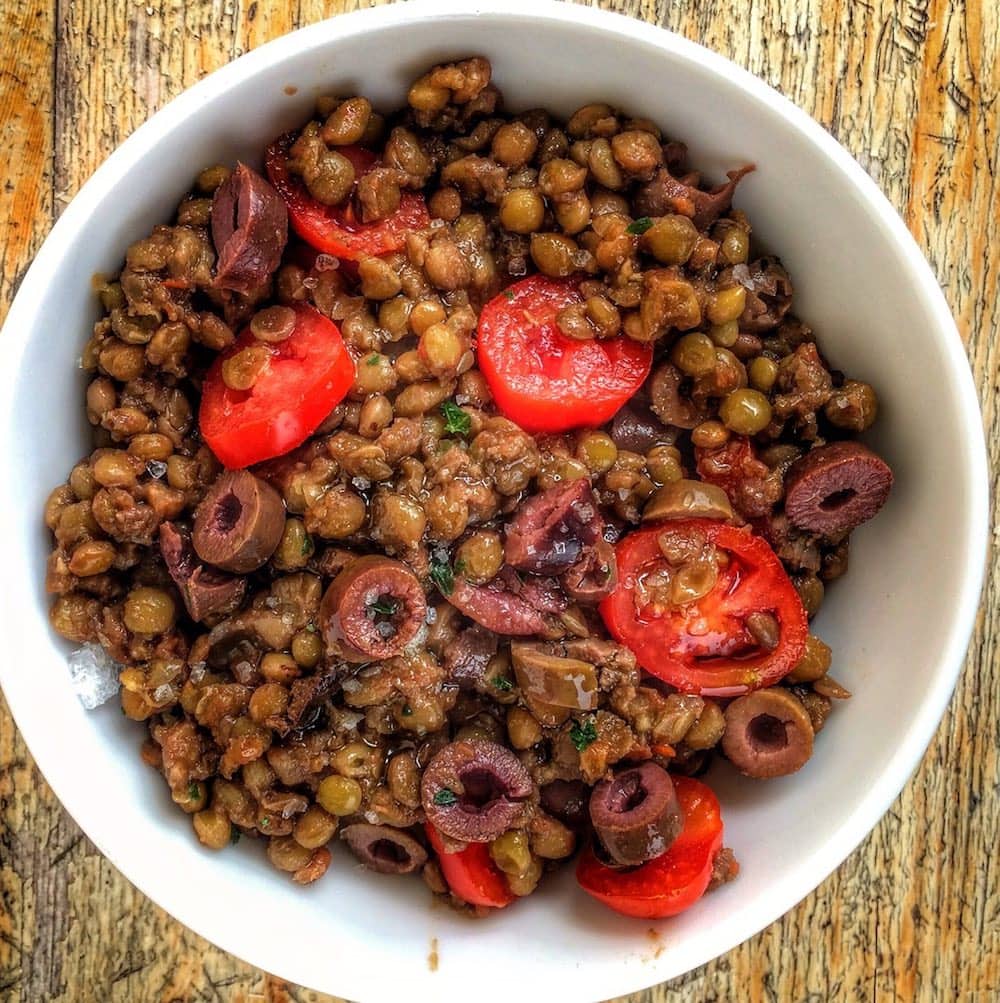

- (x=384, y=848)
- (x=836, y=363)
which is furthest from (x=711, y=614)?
(x=384, y=848)

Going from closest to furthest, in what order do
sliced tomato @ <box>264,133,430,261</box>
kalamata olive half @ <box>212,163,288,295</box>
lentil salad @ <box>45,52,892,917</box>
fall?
kalamata olive half @ <box>212,163,288,295</box> < lentil salad @ <box>45,52,892,917</box> < sliced tomato @ <box>264,133,430,261</box>

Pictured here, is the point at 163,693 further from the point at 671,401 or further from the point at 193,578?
the point at 671,401

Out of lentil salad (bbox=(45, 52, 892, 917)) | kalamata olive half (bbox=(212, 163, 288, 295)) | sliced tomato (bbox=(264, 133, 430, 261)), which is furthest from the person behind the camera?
sliced tomato (bbox=(264, 133, 430, 261))

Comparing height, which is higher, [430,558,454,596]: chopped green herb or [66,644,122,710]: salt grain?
[430,558,454,596]: chopped green herb

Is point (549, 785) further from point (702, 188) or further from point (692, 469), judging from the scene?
point (702, 188)

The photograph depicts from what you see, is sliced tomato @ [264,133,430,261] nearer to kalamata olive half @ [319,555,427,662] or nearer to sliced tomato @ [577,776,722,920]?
kalamata olive half @ [319,555,427,662]

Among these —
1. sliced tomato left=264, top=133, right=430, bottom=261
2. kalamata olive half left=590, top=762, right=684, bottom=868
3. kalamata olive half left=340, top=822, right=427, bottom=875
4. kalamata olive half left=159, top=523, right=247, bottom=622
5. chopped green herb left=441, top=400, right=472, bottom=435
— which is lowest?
kalamata olive half left=340, top=822, right=427, bottom=875

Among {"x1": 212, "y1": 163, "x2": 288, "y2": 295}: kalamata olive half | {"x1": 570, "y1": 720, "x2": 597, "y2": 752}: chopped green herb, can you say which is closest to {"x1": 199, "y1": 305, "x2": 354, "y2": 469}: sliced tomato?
{"x1": 212, "y1": 163, "x2": 288, "y2": 295}: kalamata olive half
